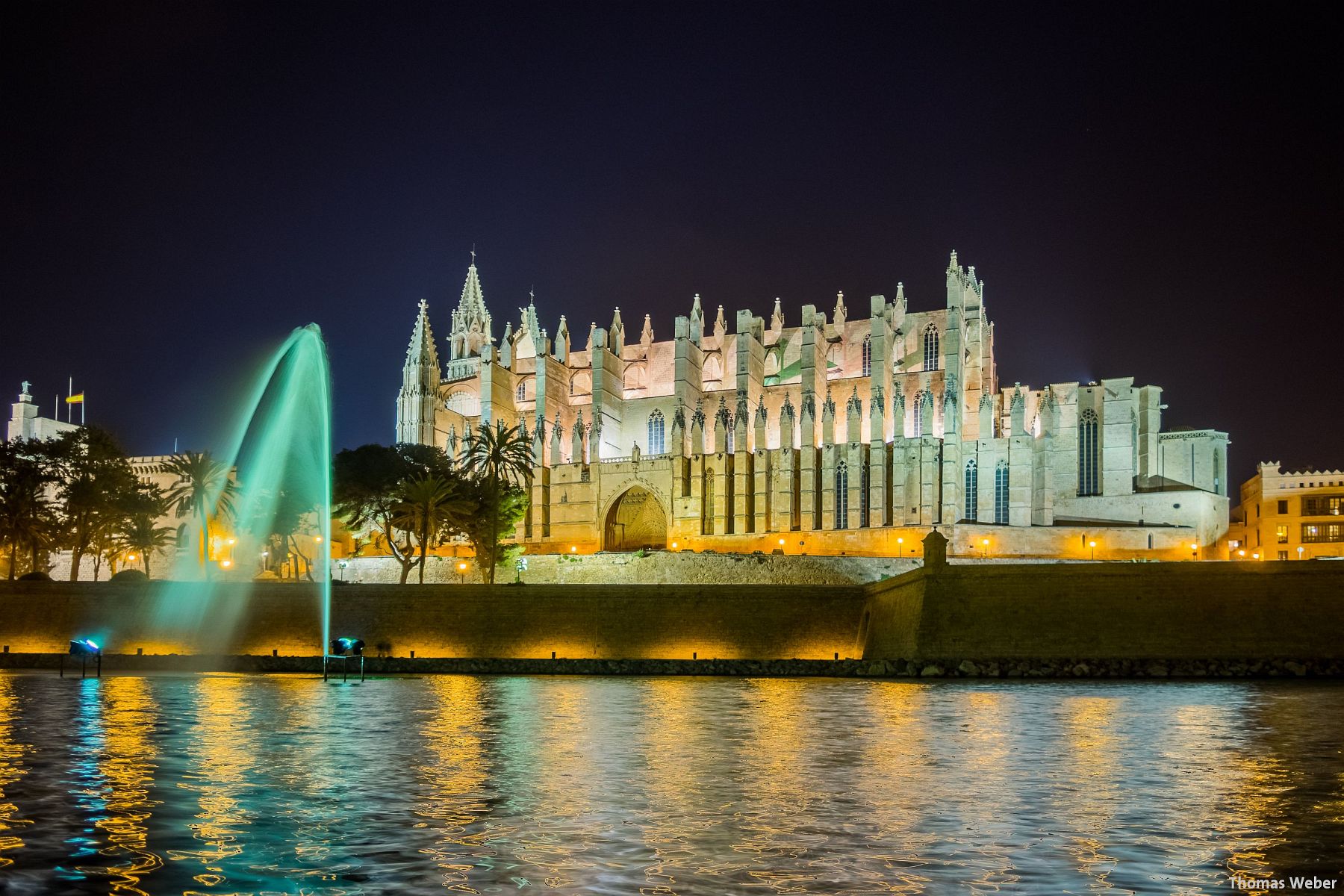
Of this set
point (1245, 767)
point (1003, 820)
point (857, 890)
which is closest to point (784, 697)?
point (1245, 767)

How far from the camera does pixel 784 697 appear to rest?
28766 millimetres

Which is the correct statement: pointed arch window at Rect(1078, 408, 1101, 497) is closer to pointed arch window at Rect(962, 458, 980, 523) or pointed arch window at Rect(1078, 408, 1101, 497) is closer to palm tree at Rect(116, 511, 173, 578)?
pointed arch window at Rect(962, 458, 980, 523)

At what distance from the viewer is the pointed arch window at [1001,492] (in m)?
63.0

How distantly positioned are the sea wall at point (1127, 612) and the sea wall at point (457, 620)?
5.83 metres

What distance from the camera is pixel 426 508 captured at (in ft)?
166

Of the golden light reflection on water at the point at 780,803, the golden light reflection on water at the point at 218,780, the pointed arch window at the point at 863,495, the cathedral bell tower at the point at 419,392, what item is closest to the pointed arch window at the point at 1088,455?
the pointed arch window at the point at 863,495

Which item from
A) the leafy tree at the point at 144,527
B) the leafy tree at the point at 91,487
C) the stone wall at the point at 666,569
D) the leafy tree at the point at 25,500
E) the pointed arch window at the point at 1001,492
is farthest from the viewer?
the pointed arch window at the point at 1001,492

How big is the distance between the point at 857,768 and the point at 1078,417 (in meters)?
54.0

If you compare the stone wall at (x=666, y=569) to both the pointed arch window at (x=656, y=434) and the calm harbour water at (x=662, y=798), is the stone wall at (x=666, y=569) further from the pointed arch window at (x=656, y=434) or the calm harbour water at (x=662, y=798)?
the calm harbour water at (x=662, y=798)

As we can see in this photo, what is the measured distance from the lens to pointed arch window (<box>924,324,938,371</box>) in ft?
239

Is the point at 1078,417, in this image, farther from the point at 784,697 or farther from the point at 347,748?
the point at 347,748

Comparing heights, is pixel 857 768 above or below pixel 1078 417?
below

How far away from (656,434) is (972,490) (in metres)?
22.5

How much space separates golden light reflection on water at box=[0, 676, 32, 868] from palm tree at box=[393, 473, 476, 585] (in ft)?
83.4
